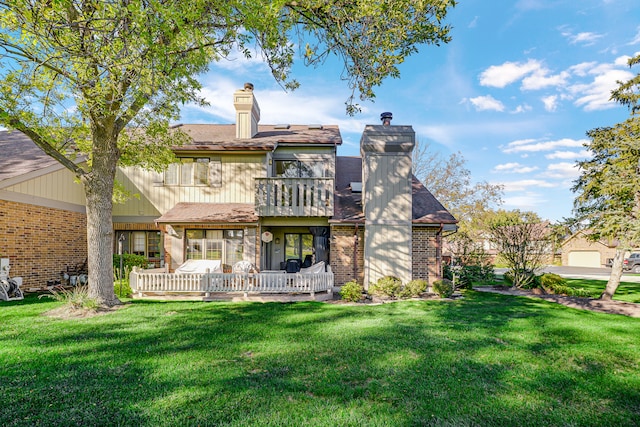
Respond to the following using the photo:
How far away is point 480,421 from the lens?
132 inches

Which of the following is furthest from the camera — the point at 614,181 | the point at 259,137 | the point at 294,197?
the point at 259,137

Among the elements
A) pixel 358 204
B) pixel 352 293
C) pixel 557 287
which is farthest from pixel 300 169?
pixel 557 287

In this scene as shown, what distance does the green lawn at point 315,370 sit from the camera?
11.4 ft

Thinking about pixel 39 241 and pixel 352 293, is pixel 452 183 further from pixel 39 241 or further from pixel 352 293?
pixel 39 241

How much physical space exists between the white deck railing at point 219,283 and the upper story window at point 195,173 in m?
4.73

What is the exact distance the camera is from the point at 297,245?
50.5 feet

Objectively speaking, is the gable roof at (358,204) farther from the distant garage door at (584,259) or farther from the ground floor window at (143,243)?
the distant garage door at (584,259)

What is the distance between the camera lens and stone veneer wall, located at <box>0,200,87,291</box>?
10250 mm

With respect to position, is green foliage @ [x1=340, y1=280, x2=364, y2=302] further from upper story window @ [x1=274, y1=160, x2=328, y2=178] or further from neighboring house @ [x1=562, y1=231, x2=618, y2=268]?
neighboring house @ [x1=562, y1=231, x2=618, y2=268]

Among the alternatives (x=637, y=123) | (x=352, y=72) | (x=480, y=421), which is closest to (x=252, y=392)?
(x=480, y=421)

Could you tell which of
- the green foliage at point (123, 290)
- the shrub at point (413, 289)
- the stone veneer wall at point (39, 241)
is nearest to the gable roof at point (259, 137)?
the stone veneer wall at point (39, 241)

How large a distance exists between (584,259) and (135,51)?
153ft

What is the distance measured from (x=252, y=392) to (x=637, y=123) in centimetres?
1431

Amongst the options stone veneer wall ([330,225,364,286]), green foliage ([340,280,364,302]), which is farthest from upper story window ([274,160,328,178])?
green foliage ([340,280,364,302])
